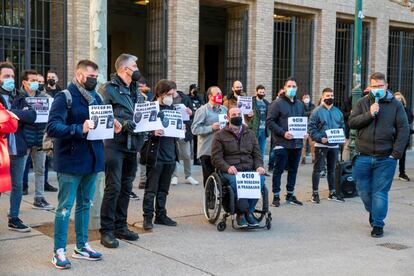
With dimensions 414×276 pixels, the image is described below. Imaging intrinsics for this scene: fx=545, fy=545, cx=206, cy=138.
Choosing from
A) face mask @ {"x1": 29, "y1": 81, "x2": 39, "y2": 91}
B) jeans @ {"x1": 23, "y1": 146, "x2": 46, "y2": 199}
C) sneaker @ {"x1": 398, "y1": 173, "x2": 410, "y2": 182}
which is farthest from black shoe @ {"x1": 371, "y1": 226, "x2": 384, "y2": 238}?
sneaker @ {"x1": 398, "y1": 173, "x2": 410, "y2": 182}

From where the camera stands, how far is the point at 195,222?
7527 mm

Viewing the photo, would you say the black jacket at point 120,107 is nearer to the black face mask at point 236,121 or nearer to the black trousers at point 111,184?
the black trousers at point 111,184

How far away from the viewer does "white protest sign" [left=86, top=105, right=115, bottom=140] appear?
5.28m

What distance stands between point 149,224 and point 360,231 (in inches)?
111

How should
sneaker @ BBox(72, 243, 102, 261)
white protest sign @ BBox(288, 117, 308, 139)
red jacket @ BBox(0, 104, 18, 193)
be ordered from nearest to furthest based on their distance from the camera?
red jacket @ BBox(0, 104, 18, 193) < sneaker @ BBox(72, 243, 102, 261) < white protest sign @ BBox(288, 117, 308, 139)

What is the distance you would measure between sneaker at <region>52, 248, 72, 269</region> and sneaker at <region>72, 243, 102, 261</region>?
0.28 metres

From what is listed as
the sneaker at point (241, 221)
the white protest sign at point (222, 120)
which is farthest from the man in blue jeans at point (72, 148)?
the white protest sign at point (222, 120)

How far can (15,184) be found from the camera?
6.74 metres

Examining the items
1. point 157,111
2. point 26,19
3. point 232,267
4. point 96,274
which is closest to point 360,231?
point 232,267

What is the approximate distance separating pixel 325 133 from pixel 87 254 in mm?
4909

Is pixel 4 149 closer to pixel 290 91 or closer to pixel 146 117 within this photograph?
pixel 146 117

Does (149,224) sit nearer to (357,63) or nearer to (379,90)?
(379,90)

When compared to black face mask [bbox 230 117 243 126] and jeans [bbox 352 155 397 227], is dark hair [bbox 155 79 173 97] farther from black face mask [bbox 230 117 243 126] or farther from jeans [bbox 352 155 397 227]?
jeans [bbox 352 155 397 227]

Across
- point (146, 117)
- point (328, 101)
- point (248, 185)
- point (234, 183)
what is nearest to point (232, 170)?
point (234, 183)
